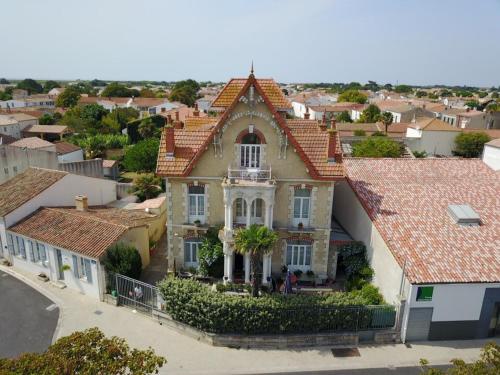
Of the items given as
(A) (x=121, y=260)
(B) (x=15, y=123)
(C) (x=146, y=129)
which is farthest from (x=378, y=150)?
(B) (x=15, y=123)

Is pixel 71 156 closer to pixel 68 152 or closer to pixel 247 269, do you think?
pixel 68 152

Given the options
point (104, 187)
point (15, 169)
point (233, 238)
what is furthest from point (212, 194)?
point (15, 169)

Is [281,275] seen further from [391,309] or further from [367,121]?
[367,121]

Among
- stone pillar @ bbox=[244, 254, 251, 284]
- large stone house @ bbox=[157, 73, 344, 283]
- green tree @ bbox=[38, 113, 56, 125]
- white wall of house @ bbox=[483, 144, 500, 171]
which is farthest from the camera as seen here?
green tree @ bbox=[38, 113, 56, 125]

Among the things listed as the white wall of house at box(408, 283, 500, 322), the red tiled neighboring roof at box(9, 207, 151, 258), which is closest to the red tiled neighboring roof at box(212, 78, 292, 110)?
the red tiled neighboring roof at box(9, 207, 151, 258)

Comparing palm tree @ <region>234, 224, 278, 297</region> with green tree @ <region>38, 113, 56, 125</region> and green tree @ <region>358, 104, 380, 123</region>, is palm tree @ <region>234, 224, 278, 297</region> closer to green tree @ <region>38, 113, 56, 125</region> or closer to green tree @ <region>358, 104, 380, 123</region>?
green tree @ <region>358, 104, 380, 123</region>

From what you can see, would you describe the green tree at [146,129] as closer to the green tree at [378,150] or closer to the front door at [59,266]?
the green tree at [378,150]
